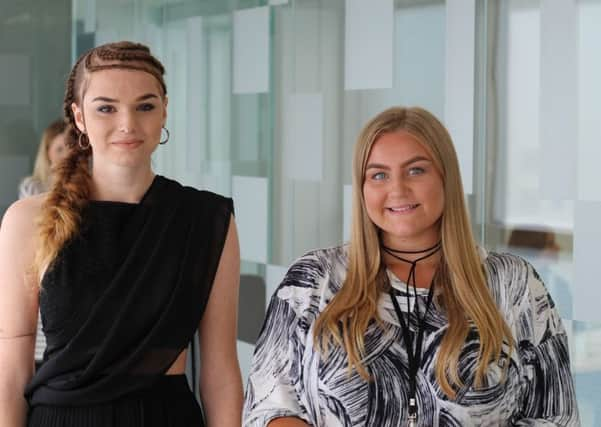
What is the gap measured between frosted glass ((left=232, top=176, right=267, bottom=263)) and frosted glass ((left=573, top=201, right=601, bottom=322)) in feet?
4.84

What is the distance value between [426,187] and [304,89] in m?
1.74

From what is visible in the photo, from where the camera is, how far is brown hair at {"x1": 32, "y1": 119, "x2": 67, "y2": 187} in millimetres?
5207

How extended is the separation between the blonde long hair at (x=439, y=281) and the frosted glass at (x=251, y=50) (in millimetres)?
1882

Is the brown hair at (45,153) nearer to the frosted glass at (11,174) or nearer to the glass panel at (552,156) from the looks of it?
the frosted glass at (11,174)

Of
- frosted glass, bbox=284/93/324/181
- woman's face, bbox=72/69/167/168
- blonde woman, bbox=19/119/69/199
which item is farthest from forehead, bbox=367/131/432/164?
blonde woman, bbox=19/119/69/199

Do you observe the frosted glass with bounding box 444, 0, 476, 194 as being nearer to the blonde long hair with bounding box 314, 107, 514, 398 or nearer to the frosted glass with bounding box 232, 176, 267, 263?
the blonde long hair with bounding box 314, 107, 514, 398

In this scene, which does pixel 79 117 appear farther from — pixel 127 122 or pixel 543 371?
pixel 543 371

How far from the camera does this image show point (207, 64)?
14.4 ft

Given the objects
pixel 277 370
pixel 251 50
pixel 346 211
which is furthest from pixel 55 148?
pixel 277 370

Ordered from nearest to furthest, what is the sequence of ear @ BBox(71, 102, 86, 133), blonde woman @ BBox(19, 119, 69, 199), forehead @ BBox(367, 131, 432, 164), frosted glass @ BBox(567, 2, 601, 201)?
forehead @ BBox(367, 131, 432, 164) < ear @ BBox(71, 102, 86, 133) < frosted glass @ BBox(567, 2, 601, 201) < blonde woman @ BBox(19, 119, 69, 199)

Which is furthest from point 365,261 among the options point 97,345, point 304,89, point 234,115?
point 234,115

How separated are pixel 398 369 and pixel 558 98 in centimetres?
115

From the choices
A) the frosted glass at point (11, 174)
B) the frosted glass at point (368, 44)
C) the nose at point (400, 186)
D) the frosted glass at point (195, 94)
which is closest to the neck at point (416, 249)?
the nose at point (400, 186)

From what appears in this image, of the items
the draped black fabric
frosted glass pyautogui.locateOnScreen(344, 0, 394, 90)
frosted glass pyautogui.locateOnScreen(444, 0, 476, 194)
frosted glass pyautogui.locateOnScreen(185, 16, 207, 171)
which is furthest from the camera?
frosted glass pyautogui.locateOnScreen(185, 16, 207, 171)
